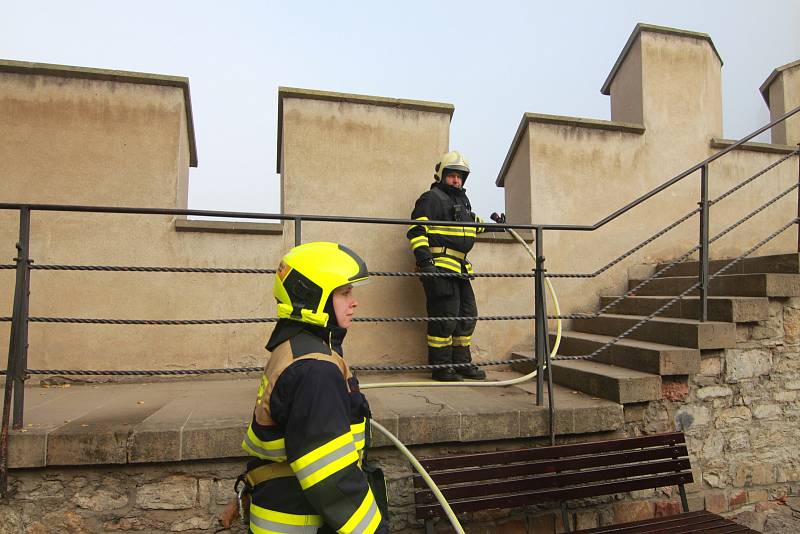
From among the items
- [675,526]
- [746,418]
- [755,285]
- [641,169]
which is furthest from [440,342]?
[641,169]

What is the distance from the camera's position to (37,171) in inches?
175

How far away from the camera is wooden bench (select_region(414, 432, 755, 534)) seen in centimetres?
284

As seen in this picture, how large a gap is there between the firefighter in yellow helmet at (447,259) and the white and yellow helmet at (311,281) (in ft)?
8.97

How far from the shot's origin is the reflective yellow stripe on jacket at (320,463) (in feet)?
4.93

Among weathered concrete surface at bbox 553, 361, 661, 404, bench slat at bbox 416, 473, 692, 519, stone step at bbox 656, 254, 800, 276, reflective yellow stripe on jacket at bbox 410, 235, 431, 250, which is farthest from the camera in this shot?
reflective yellow stripe on jacket at bbox 410, 235, 431, 250

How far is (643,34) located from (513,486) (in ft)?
17.9

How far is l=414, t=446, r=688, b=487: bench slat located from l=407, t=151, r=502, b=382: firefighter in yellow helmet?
1.53m

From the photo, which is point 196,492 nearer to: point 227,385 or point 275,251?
point 227,385

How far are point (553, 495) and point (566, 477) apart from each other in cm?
14

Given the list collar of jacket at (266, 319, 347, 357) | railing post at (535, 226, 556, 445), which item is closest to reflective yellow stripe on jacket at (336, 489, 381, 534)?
collar of jacket at (266, 319, 347, 357)

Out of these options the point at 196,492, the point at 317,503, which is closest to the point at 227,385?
the point at 196,492

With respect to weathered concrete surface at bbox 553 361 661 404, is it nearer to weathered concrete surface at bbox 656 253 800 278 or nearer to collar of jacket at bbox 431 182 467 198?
weathered concrete surface at bbox 656 253 800 278

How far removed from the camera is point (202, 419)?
2.94 meters

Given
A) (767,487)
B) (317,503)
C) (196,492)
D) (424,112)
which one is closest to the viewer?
(317,503)
